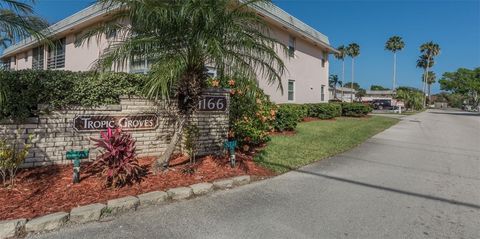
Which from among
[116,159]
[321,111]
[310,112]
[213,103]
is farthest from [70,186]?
[321,111]

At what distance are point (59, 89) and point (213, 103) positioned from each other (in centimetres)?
336

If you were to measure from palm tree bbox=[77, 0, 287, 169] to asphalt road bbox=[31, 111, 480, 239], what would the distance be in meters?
1.98

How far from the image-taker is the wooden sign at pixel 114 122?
20.3 ft

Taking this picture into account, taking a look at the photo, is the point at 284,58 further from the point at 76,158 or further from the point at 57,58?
the point at 57,58

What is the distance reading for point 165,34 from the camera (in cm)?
527

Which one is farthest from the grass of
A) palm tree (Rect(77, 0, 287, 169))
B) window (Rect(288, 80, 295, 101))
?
window (Rect(288, 80, 295, 101))

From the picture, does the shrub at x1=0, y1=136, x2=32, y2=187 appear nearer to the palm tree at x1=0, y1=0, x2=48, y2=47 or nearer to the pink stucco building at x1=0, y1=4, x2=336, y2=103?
the palm tree at x1=0, y1=0, x2=48, y2=47

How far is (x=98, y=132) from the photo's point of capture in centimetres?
638

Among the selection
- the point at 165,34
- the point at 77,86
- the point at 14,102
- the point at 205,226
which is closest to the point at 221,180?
the point at 205,226

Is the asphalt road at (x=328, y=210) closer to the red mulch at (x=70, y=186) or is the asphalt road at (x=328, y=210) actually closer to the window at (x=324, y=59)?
the red mulch at (x=70, y=186)

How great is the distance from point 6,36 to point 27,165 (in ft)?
7.43

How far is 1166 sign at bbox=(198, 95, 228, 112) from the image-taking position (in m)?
7.64

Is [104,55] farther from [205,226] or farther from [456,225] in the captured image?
[456,225]

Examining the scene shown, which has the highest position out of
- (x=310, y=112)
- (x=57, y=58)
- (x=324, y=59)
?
(x=324, y=59)
